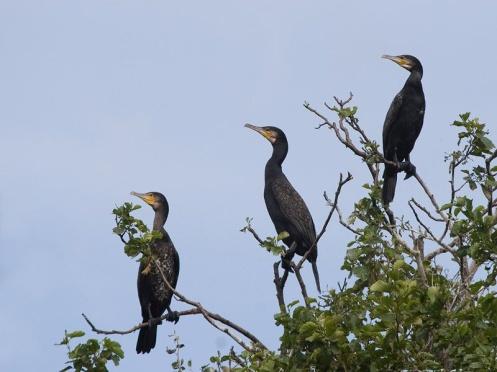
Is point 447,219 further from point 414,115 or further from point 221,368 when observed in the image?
point 414,115

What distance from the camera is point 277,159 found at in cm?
987

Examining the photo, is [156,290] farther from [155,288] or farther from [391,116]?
[391,116]

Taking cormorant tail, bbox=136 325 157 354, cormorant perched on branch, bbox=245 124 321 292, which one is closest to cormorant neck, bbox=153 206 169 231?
cormorant perched on branch, bbox=245 124 321 292

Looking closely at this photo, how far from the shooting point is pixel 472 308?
5.17 meters

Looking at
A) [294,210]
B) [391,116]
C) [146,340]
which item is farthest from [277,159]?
[146,340]

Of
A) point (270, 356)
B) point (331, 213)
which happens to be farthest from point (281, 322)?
point (331, 213)

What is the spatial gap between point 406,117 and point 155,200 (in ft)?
7.41

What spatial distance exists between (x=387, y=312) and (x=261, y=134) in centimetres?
544

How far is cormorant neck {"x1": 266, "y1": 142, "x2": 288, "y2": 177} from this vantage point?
9.73m

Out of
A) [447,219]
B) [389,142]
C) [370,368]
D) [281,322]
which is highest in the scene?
[389,142]

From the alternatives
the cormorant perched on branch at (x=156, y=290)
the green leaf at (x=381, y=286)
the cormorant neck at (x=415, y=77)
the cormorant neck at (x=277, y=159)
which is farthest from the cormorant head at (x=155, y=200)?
the green leaf at (x=381, y=286)

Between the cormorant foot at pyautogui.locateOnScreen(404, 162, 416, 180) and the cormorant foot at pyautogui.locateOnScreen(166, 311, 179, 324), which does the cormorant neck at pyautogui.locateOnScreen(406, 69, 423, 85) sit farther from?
the cormorant foot at pyautogui.locateOnScreen(166, 311, 179, 324)

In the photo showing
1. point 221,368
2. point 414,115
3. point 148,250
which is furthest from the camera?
point 414,115

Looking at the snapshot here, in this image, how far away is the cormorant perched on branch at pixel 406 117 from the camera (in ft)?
31.8
